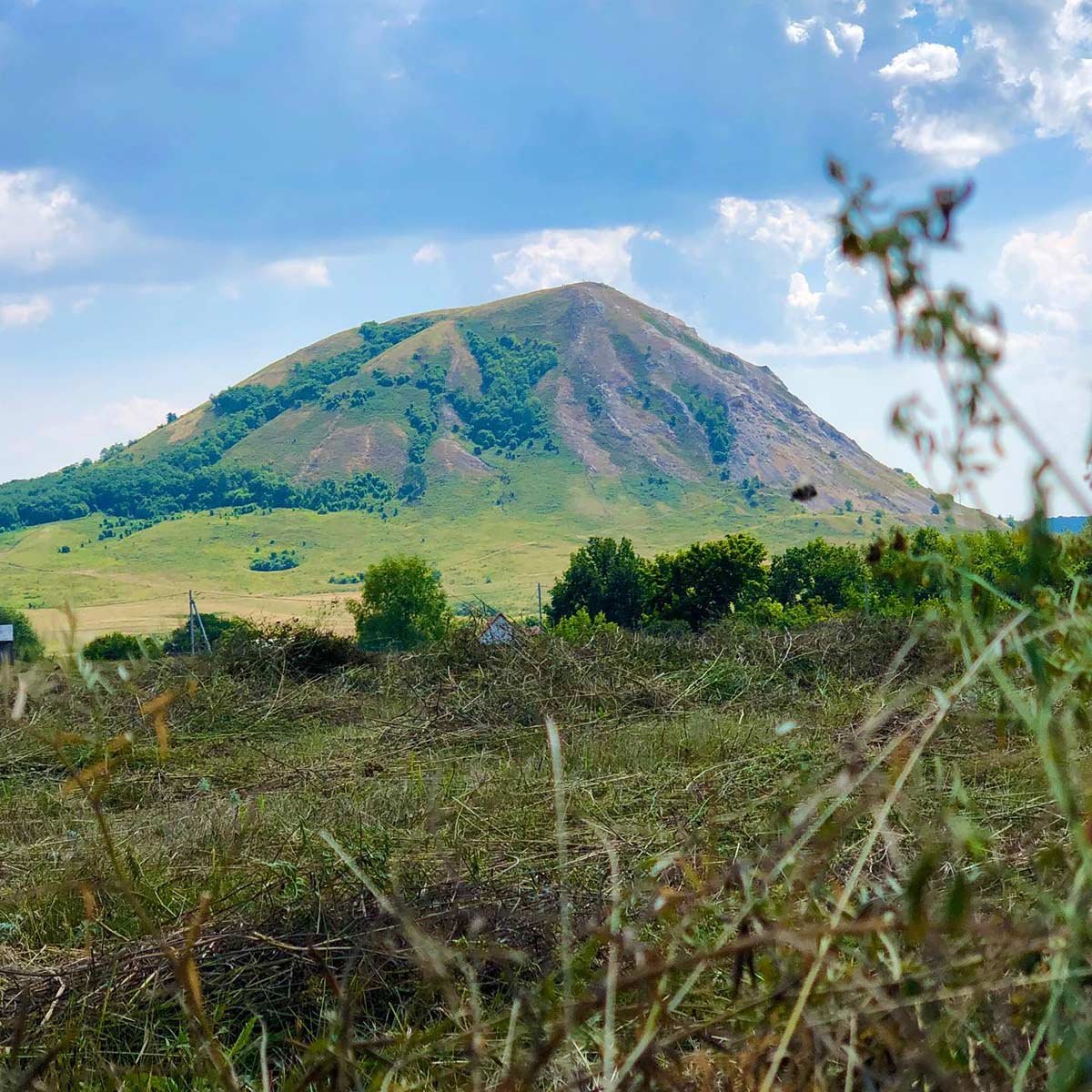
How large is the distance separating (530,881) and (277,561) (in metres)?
136

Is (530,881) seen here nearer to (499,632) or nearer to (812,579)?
(499,632)

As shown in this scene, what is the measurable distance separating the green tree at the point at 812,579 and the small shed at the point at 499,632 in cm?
2513

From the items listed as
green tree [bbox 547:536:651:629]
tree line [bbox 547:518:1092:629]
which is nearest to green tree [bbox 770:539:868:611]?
tree line [bbox 547:518:1092:629]

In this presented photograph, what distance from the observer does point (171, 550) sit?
137 metres

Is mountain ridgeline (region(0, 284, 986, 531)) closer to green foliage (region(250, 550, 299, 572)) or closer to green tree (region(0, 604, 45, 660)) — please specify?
green foliage (region(250, 550, 299, 572))

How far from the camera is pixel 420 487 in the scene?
170m

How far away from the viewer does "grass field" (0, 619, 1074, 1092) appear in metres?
1.15

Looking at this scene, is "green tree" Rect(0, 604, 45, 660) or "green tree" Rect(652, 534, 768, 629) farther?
"green tree" Rect(652, 534, 768, 629)

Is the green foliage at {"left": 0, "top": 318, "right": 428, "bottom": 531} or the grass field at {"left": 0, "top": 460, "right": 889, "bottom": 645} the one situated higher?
the green foliage at {"left": 0, "top": 318, "right": 428, "bottom": 531}

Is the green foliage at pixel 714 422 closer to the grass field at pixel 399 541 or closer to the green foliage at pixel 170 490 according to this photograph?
the grass field at pixel 399 541

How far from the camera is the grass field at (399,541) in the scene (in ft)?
390

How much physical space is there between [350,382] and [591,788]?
7735 inches

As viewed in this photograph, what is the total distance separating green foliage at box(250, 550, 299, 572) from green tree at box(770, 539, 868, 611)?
339 feet

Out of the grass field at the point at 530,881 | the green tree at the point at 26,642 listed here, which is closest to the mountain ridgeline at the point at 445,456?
the green tree at the point at 26,642
